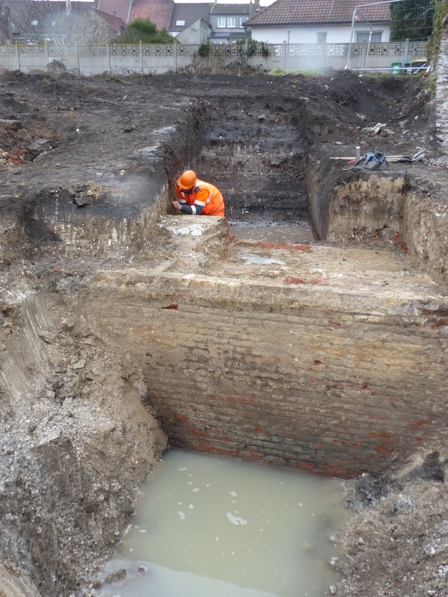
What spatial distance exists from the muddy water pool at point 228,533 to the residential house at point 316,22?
22755 mm

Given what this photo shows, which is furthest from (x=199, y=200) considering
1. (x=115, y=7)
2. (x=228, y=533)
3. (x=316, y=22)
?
(x=115, y=7)

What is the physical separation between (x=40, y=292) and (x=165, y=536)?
2.55m

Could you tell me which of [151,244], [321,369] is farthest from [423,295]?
[151,244]

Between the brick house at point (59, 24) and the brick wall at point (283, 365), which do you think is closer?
the brick wall at point (283, 365)

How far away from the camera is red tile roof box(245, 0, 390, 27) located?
22203 millimetres

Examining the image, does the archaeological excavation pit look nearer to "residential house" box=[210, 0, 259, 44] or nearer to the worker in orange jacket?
the worker in orange jacket

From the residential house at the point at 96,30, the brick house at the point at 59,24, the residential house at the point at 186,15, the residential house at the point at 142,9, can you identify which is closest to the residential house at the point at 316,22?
the residential house at the point at 96,30

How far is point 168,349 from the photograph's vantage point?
4.80 m

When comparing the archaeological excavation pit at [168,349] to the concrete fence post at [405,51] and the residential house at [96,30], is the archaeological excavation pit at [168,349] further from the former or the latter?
the residential house at [96,30]

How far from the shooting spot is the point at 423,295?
4.34 meters

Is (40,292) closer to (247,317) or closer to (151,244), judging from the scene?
(151,244)

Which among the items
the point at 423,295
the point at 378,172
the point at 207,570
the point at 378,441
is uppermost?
the point at 378,172

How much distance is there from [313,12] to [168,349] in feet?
75.8

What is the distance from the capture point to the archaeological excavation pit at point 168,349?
397 centimetres
